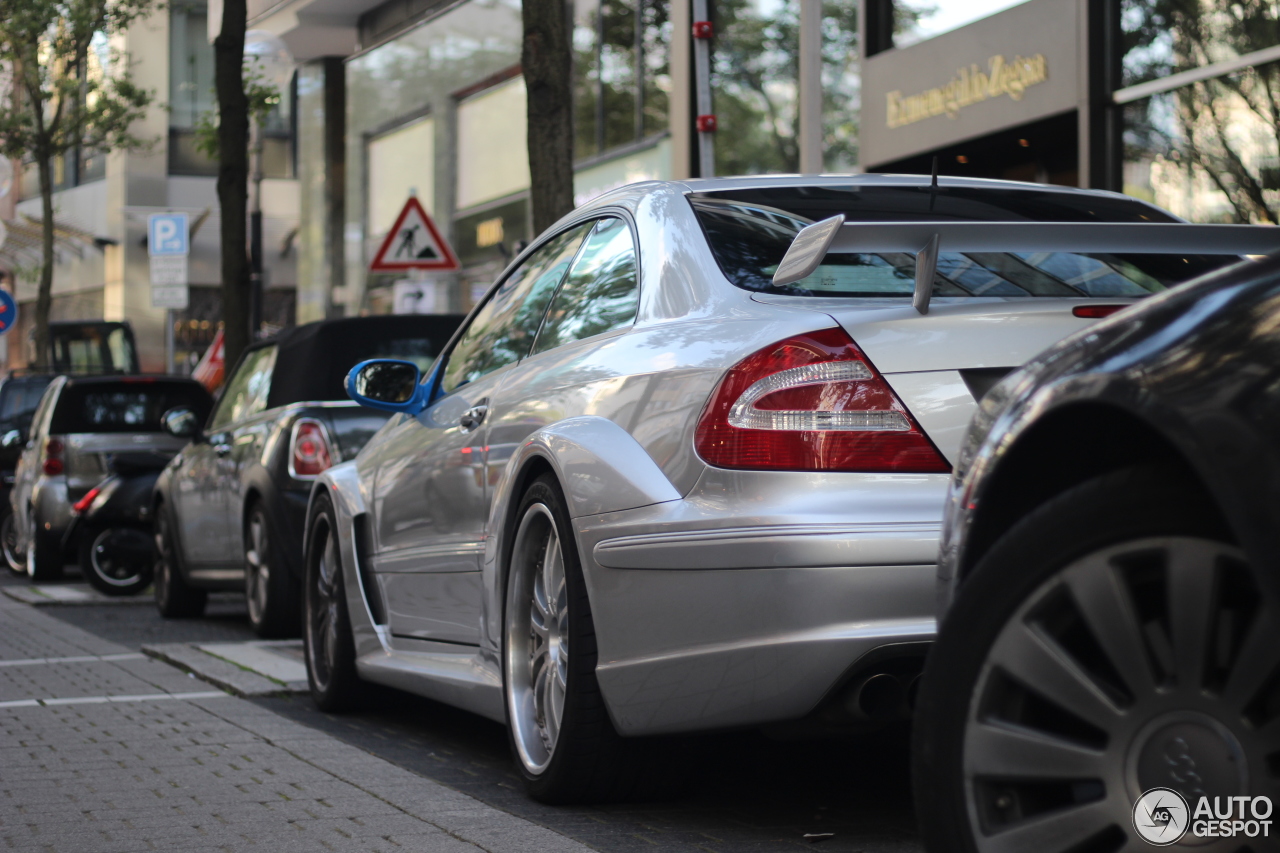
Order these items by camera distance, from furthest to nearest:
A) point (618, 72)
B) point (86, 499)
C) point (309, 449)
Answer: point (618, 72)
point (86, 499)
point (309, 449)

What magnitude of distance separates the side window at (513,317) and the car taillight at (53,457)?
387 inches

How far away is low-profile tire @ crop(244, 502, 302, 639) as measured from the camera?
380 inches

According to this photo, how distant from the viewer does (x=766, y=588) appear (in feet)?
12.5

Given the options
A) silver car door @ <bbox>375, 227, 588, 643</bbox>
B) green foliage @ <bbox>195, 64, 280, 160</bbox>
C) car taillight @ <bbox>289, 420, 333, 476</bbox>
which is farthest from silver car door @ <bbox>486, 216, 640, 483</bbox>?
green foliage @ <bbox>195, 64, 280, 160</bbox>

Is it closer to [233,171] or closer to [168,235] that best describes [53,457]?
[233,171]

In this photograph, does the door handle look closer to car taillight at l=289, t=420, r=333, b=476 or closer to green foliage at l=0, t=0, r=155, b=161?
car taillight at l=289, t=420, r=333, b=476

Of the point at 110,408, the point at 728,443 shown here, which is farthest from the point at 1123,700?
the point at 110,408

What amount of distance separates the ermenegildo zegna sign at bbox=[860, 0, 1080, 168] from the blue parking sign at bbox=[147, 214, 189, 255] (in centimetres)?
1174

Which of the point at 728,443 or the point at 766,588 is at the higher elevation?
the point at 728,443

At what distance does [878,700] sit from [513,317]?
2.28 meters

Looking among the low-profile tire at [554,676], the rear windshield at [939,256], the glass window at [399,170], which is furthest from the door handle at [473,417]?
the glass window at [399,170]

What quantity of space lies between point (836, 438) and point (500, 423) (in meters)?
1.59

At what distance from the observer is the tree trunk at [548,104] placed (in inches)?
430

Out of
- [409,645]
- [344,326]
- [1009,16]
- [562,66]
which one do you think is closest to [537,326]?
[409,645]
